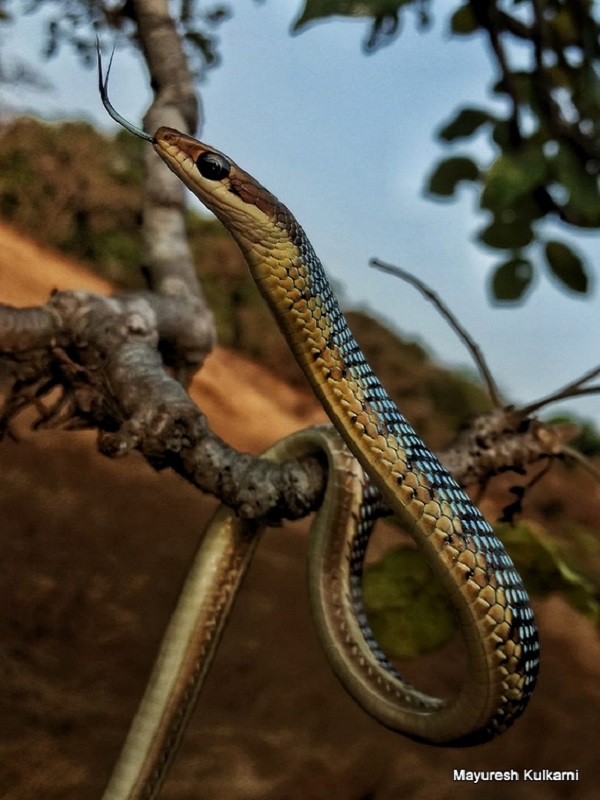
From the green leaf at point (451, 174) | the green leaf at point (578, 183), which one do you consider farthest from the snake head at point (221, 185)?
the green leaf at point (451, 174)

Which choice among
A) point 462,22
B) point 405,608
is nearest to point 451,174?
point 462,22

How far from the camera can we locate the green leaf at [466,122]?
1.26 meters

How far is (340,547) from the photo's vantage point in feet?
2.62

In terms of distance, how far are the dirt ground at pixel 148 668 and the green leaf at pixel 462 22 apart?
41.5 inches

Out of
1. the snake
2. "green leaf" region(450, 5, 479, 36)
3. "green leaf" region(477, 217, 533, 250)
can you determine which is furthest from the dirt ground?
"green leaf" region(450, 5, 479, 36)

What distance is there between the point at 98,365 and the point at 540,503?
276cm

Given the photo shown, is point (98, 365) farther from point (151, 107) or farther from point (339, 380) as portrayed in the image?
point (151, 107)

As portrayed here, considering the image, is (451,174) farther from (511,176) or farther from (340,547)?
(340,547)

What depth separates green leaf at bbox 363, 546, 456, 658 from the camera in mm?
910

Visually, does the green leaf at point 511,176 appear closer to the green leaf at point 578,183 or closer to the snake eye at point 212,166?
the green leaf at point 578,183

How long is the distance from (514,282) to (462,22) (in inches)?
21.4

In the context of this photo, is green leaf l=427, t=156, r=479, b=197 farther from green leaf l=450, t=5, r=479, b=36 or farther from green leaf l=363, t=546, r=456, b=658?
green leaf l=363, t=546, r=456, b=658

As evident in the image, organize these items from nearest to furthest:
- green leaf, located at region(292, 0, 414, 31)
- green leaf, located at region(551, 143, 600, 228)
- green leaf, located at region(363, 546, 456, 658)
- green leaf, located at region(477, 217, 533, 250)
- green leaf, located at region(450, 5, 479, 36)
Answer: green leaf, located at region(292, 0, 414, 31) → green leaf, located at region(363, 546, 456, 658) → green leaf, located at region(551, 143, 600, 228) → green leaf, located at region(477, 217, 533, 250) → green leaf, located at region(450, 5, 479, 36)

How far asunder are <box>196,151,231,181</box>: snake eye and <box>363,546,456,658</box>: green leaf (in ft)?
1.79
